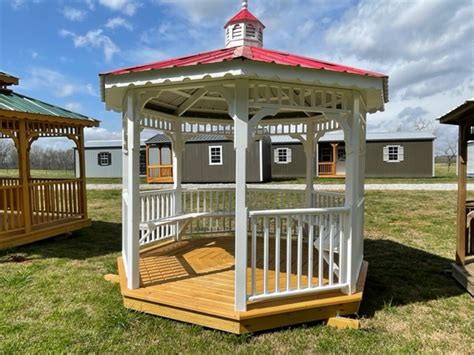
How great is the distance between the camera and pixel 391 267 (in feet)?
17.1

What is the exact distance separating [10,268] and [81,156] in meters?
3.16

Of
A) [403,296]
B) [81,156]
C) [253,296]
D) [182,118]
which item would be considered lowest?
[403,296]

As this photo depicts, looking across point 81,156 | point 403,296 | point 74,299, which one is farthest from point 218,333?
point 81,156

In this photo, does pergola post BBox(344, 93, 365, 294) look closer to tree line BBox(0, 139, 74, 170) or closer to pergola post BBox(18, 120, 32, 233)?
pergola post BBox(18, 120, 32, 233)

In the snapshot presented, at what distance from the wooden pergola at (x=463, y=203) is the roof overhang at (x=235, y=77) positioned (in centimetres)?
150

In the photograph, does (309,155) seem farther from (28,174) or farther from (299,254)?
(28,174)

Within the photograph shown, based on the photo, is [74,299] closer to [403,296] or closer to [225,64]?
[225,64]

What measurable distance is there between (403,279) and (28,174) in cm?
713

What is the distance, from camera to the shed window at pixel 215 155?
2028 cm

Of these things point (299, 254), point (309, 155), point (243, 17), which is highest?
point (243, 17)

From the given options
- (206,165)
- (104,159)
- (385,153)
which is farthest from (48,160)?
(385,153)

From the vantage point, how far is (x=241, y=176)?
3178 mm

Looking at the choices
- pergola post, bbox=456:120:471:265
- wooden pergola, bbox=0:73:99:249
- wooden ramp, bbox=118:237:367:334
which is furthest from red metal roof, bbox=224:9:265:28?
wooden pergola, bbox=0:73:99:249

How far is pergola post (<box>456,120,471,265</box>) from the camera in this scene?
4523 mm
